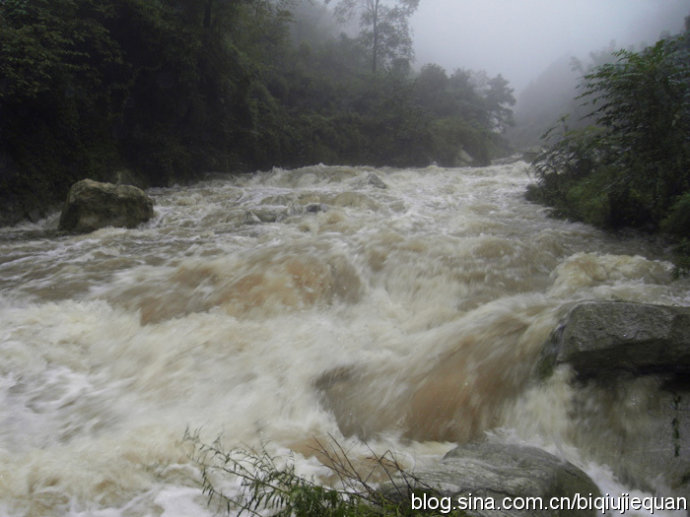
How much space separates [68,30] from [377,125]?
42.6ft

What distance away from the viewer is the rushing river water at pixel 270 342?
245 cm

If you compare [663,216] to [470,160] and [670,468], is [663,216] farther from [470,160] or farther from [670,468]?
[470,160]

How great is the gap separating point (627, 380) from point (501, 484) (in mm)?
1462

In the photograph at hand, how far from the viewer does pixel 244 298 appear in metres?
4.63

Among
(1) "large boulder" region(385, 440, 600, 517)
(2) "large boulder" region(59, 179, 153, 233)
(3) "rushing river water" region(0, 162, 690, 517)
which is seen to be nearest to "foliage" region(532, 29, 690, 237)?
(3) "rushing river water" region(0, 162, 690, 517)

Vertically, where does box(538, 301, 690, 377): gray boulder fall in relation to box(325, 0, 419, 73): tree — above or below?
below

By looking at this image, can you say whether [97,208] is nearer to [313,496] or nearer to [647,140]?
[313,496]

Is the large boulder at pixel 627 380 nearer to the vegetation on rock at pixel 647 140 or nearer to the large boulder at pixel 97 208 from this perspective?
the vegetation on rock at pixel 647 140

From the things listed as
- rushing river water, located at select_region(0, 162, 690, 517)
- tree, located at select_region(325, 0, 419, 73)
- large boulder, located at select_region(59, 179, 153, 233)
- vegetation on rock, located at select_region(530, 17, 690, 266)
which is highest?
tree, located at select_region(325, 0, 419, 73)

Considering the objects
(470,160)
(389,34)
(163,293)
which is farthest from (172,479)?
(389,34)

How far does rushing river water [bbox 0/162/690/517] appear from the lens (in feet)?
8.04

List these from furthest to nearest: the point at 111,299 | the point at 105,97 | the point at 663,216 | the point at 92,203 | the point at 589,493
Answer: the point at 105,97 → the point at 92,203 → the point at 663,216 → the point at 111,299 → the point at 589,493

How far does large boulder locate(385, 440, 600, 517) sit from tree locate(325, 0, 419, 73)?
27.7 meters

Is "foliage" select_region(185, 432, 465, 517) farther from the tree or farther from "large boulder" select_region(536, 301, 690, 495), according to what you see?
the tree
